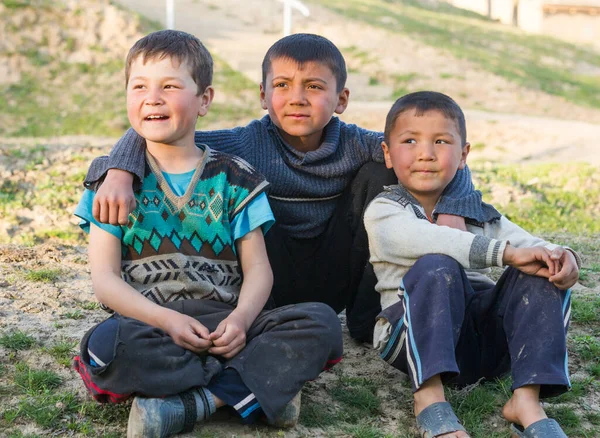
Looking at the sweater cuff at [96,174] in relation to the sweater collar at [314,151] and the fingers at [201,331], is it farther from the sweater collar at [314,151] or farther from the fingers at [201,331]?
the sweater collar at [314,151]

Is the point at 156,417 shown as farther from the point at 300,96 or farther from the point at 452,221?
the point at 300,96

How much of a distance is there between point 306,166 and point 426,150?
551 millimetres

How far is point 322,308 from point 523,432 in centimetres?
80

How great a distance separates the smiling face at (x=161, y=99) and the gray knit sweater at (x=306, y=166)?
0.38 metres

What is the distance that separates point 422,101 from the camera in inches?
127

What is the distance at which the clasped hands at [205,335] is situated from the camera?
267cm

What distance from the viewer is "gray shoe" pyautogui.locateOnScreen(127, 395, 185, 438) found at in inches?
101

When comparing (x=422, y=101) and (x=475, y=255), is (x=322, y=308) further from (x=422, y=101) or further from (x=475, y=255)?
(x=422, y=101)

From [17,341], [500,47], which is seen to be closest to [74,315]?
[17,341]

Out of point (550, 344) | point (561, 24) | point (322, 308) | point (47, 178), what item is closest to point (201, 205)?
point (322, 308)

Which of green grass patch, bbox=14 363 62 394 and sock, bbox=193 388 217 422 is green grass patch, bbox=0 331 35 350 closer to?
green grass patch, bbox=14 363 62 394

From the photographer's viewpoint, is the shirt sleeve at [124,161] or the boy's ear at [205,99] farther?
the boy's ear at [205,99]

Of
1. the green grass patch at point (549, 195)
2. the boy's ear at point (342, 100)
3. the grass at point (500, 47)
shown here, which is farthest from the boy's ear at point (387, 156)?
the grass at point (500, 47)

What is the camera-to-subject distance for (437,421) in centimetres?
269
